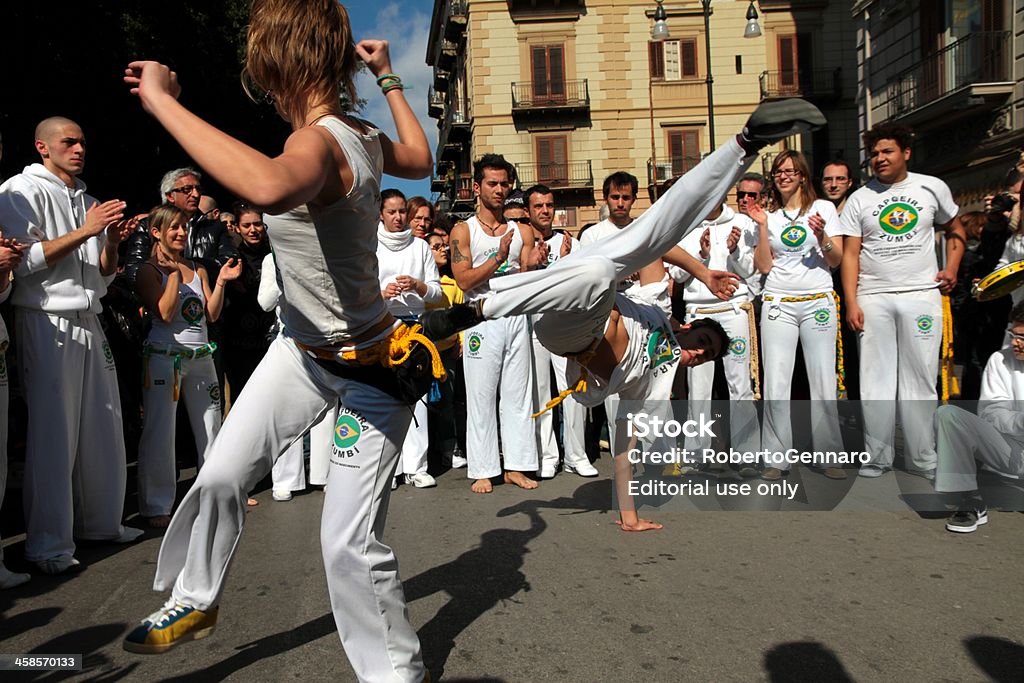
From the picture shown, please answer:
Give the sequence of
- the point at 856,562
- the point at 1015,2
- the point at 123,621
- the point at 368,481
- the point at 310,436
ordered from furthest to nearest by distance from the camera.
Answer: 1. the point at 1015,2
2. the point at 310,436
3. the point at 856,562
4. the point at 123,621
5. the point at 368,481

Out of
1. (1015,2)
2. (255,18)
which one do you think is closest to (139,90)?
(255,18)

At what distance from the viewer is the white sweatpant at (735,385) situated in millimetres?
7074

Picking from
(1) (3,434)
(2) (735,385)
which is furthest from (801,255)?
(1) (3,434)

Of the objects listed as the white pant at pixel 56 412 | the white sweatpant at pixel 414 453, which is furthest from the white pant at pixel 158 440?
the white sweatpant at pixel 414 453

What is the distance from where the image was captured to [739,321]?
7074 millimetres

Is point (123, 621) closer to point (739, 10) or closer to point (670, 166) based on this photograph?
point (670, 166)

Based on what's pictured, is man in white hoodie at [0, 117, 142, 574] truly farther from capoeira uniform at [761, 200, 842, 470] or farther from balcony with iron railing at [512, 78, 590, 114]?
balcony with iron railing at [512, 78, 590, 114]

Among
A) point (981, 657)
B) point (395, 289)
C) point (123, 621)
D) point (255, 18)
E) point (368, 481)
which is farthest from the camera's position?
point (395, 289)

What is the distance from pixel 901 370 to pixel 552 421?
279cm

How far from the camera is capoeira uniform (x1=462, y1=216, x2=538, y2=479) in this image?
6.99m

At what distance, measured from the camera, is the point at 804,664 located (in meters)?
3.50

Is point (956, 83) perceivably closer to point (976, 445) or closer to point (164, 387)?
point (976, 445)

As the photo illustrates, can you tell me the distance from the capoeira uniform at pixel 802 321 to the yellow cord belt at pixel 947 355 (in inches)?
30.1

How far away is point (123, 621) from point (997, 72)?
21110mm
